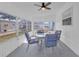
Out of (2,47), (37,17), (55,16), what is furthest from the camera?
(55,16)

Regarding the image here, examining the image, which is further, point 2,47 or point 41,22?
point 41,22

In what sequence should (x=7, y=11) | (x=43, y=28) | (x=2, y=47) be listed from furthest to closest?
(x=43, y=28) → (x=7, y=11) → (x=2, y=47)

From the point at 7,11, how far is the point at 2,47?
1331mm

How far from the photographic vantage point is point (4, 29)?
11.8 ft

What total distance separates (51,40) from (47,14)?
12.6ft

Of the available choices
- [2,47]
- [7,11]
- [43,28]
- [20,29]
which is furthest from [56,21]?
[2,47]

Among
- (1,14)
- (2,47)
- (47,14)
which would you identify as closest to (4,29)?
(1,14)

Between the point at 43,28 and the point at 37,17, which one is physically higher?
the point at 37,17

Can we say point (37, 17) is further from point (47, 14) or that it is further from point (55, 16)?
point (55, 16)

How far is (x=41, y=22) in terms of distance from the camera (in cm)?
620

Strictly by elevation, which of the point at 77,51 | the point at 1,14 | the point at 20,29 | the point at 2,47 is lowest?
the point at 77,51

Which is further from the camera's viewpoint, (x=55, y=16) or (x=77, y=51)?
(x=55, y=16)

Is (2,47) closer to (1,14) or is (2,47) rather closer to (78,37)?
(1,14)

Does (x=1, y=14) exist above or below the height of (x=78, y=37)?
above
